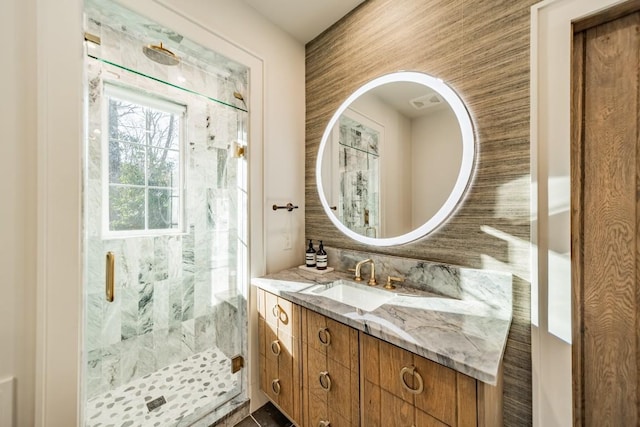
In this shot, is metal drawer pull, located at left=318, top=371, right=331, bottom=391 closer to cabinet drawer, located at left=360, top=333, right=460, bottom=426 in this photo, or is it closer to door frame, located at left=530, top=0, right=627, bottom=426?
cabinet drawer, located at left=360, top=333, right=460, bottom=426

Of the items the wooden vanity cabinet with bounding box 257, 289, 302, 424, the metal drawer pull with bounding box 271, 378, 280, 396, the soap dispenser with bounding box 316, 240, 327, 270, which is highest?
the soap dispenser with bounding box 316, 240, 327, 270

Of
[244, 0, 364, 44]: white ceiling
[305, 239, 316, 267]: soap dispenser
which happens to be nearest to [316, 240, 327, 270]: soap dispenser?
[305, 239, 316, 267]: soap dispenser

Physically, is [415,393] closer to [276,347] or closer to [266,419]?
[276,347]

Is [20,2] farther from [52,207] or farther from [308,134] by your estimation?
[308,134]

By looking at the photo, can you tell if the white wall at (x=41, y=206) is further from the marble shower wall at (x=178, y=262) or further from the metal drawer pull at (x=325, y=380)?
the metal drawer pull at (x=325, y=380)

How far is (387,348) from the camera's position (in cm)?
92

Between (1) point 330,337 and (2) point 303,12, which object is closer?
(1) point 330,337

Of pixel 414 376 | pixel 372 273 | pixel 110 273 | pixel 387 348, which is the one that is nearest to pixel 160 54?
pixel 110 273

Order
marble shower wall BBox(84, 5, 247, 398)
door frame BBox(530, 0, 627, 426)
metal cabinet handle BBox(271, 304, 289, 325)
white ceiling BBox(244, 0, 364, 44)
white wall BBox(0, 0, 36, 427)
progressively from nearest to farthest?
white wall BBox(0, 0, 36, 427)
door frame BBox(530, 0, 627, 426)
metal cabinet handle BBox(271, 304, 289, 325)
marble shower wall BBox(84, 5, 247, 398)
white ceiling BBox(244, 0, 364, 44)

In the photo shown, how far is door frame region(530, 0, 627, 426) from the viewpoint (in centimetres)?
96

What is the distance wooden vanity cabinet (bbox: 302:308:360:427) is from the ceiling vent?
1.18 metres

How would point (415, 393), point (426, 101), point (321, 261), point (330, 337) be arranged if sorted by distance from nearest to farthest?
1. point (415, 393)
2. point (330, 337)
3. point (426, 101)
4. point (321, 261)

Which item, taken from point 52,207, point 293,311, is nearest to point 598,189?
point 293,311

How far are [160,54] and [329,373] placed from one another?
1.86 metres
